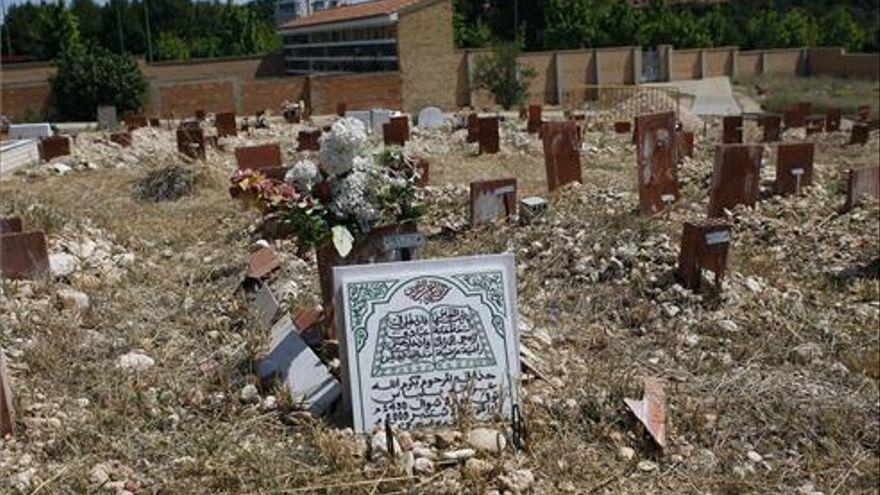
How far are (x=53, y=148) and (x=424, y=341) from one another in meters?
10.7

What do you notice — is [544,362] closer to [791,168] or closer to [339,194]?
[339,194]

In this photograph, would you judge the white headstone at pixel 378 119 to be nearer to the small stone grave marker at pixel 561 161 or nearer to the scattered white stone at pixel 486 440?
the small stone grave marker at pixel 561 161

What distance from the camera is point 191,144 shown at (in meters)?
13.1

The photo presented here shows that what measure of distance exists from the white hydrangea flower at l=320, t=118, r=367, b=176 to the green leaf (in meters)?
0.30

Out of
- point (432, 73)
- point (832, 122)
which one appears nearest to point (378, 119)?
point (832, 122)

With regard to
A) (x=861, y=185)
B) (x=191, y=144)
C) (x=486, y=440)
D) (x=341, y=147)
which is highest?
(x=341, y=147)

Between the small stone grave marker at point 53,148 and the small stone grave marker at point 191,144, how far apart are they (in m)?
1.57

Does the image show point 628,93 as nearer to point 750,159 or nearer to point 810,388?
point 750,159

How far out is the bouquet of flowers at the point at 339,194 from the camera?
4.57 m

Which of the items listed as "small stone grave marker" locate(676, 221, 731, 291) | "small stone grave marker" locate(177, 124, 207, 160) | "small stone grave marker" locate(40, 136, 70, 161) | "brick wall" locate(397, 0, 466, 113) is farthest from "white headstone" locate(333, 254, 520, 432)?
"brick wall" locate(397, 0, 466, 113)

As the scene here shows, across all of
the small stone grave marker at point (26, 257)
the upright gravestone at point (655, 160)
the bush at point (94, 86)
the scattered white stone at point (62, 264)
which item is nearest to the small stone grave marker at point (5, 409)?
the small stone grave marker at point (26, 257)

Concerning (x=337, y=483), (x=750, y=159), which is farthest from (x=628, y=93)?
(x=337, y=483)

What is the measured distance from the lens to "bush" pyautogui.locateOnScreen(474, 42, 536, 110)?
32688mm

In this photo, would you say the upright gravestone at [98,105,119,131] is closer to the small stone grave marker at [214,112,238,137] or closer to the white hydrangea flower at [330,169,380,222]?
the small stone grave marker at [214,112,238,137]
